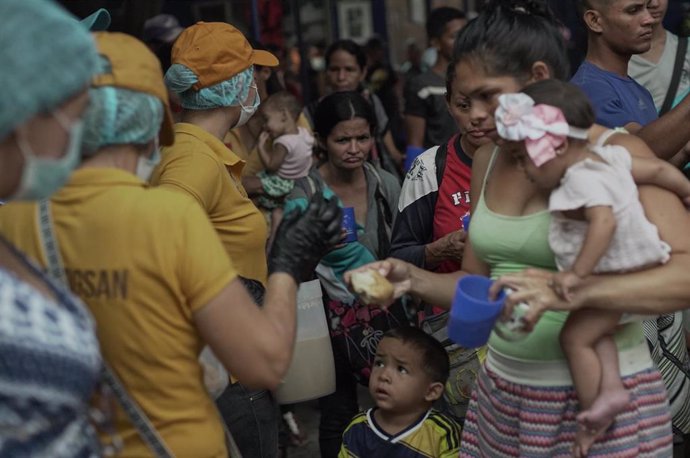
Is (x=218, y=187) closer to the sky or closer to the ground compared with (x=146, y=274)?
closer to the ground

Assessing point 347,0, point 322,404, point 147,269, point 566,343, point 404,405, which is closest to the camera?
point 147,269

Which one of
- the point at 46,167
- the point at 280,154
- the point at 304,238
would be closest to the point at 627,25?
the point at 304,238

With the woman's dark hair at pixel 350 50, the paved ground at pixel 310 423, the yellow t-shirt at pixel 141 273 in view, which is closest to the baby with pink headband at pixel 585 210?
the yellow t-shirt at pixel 141 273

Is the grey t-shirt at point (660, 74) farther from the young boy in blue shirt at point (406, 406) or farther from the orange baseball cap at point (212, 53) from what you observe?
the orange baseball cap at point (212, 53)

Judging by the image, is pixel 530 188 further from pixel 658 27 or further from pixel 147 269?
pixel 658 27

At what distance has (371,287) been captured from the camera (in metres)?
2.70

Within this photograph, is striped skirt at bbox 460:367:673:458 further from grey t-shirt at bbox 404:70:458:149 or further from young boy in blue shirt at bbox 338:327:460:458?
grey t-shirt at bbox 404:70:458:149

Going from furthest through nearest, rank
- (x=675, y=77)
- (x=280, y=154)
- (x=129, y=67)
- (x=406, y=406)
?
1. (x=280, y=154)
2. (x=675, y=77)
3. (x=406, y=406)
4. (x=129, y=67)

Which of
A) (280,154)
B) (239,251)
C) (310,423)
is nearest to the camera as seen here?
(239,251)

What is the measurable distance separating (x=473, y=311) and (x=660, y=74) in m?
3.01

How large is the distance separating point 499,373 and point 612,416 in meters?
0.36

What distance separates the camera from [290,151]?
211 inches

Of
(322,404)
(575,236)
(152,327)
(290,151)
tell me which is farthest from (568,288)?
(290,151)

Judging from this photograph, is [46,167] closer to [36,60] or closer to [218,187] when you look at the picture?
[36,60]
